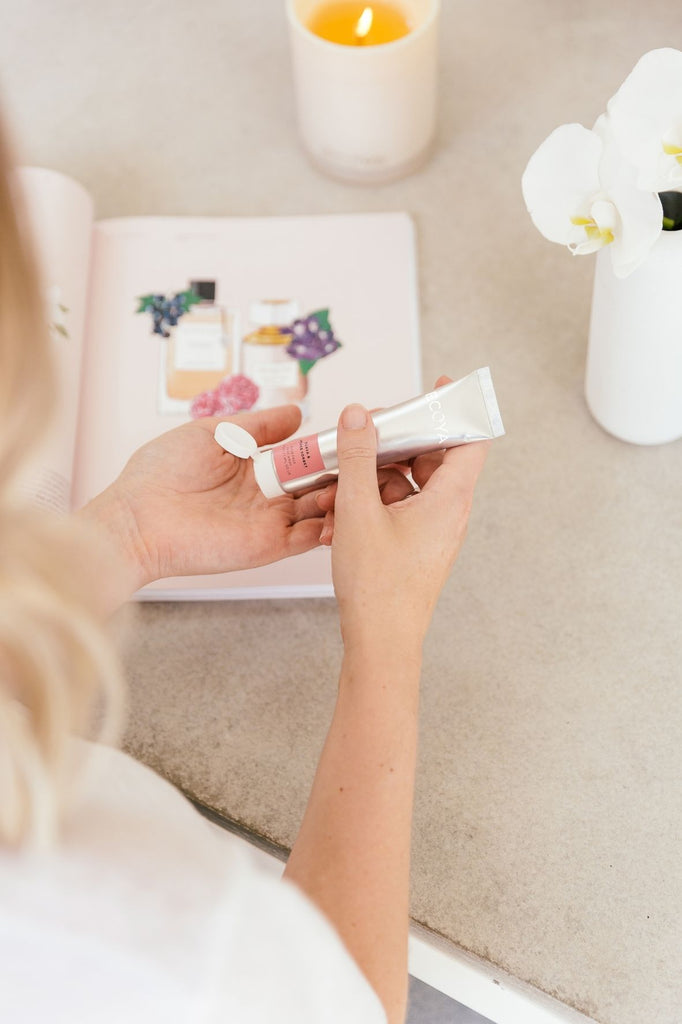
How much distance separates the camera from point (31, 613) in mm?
266

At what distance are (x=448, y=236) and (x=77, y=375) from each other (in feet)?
0.83

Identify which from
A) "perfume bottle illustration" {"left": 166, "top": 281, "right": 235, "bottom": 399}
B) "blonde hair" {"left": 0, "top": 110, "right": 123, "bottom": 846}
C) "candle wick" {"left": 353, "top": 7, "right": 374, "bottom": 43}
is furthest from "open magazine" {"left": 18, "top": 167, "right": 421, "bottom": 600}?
"blonde hair" {"left": 0, "top": 110, "right": 123, "bottom": 846}

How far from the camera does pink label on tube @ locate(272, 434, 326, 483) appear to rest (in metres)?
0.47

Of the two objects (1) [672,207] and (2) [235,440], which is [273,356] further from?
(1) [672,207]

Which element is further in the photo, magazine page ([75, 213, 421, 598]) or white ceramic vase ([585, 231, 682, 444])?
magazine page ([75, 213, 421, 598])

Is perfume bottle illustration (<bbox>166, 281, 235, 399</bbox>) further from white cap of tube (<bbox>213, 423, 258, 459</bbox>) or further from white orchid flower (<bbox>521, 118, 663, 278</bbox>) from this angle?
white orchid flower (<bbox>521, 118, 663, 278</bbox>)

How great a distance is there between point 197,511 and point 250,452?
4 centimetres

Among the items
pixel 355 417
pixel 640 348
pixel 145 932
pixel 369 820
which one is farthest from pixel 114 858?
pixel 640 348

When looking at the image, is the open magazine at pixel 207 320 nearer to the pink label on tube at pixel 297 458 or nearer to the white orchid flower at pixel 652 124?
the pink label on tube at pixel 297 458

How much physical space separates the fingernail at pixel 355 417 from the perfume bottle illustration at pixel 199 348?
0.50ft

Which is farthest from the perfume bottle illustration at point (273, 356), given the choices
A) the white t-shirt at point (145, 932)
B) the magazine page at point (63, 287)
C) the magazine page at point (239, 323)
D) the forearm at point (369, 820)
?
the white t-shirt at point (145, 932)

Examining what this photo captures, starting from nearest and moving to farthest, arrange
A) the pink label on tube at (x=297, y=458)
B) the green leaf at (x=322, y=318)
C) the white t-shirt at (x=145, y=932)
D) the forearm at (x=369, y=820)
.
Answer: the white t-shirt at (x=145, y=932)
the forearm at (x=369, y=820)
the pink label on tube at (x=297, y=458)
the green leaf at (x=322, y=318)

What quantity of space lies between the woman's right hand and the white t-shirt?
145 mm

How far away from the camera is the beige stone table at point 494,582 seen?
42 cm
